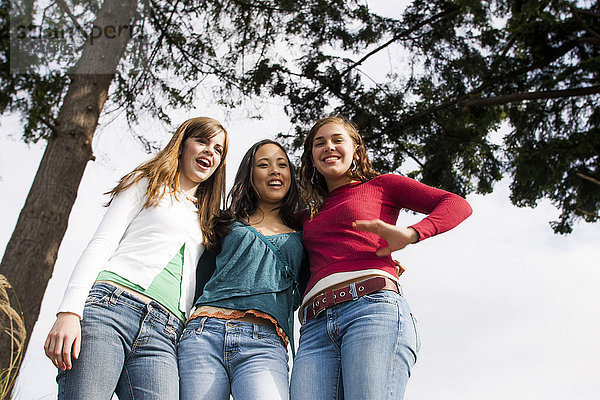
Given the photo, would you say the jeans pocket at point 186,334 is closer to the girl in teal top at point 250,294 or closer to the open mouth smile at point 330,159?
the girl in teal top at point 250,294

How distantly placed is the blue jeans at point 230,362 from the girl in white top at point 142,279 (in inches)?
2.1

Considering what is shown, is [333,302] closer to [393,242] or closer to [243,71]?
[393,242]

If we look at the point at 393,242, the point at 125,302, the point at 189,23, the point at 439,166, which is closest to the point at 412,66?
the point at 439,166

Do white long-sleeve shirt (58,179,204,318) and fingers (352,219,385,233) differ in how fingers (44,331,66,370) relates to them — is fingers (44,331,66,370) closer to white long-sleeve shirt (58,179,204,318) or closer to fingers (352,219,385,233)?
white long-sleeve shirt (58,179,204,318)

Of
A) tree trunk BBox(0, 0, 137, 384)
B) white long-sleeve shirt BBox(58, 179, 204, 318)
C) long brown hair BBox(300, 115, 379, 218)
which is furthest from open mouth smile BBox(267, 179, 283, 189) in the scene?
tree trunk BBox(0, 0, 137, 384)

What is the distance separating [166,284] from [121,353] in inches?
12.0

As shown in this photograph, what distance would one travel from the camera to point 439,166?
5789 mm

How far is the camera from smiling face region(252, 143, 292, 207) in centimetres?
234

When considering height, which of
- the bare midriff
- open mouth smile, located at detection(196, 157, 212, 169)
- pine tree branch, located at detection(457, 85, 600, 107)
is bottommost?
the bare midriff

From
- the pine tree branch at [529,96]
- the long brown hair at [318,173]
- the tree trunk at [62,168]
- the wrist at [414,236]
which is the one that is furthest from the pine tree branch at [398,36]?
the wrist at [414,236]

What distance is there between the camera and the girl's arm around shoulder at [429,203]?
70.9 inches

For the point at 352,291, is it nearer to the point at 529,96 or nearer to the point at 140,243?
the point at 140,243

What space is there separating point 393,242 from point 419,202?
11.7 inches

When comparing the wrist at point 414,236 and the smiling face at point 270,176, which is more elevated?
the smiling face at point 270,176
